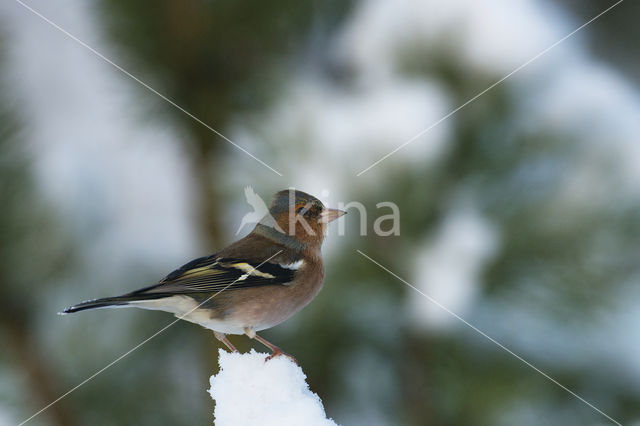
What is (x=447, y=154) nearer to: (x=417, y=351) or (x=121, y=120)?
(x=417, y=351)

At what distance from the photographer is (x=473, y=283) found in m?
1.74

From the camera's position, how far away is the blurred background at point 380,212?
1.66 meters

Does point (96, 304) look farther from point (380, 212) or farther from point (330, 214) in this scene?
point (380, 212)

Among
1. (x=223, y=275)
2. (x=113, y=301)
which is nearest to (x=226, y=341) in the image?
(x=223, y=275)

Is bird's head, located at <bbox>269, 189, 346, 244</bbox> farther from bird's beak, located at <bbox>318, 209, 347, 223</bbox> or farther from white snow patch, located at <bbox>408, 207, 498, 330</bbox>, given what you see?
white snow patch, located at <bbox>408, 207, 498, 330</bbox>

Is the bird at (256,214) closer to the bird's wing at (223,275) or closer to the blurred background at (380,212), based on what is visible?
the bird's wing at (223,275)

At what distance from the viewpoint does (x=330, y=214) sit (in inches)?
43.8

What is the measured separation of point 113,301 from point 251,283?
1.25 feet

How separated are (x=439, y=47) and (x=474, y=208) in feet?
1.42

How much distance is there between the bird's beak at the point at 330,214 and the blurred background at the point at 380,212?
1.42ft

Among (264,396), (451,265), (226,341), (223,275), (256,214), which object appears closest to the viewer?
(264,396)

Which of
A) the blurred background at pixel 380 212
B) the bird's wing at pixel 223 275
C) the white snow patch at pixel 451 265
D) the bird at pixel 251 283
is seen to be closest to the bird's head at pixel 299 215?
the bird at pixel 251 283

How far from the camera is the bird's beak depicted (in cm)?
108

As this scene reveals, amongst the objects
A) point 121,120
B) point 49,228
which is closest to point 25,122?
point 49,228
